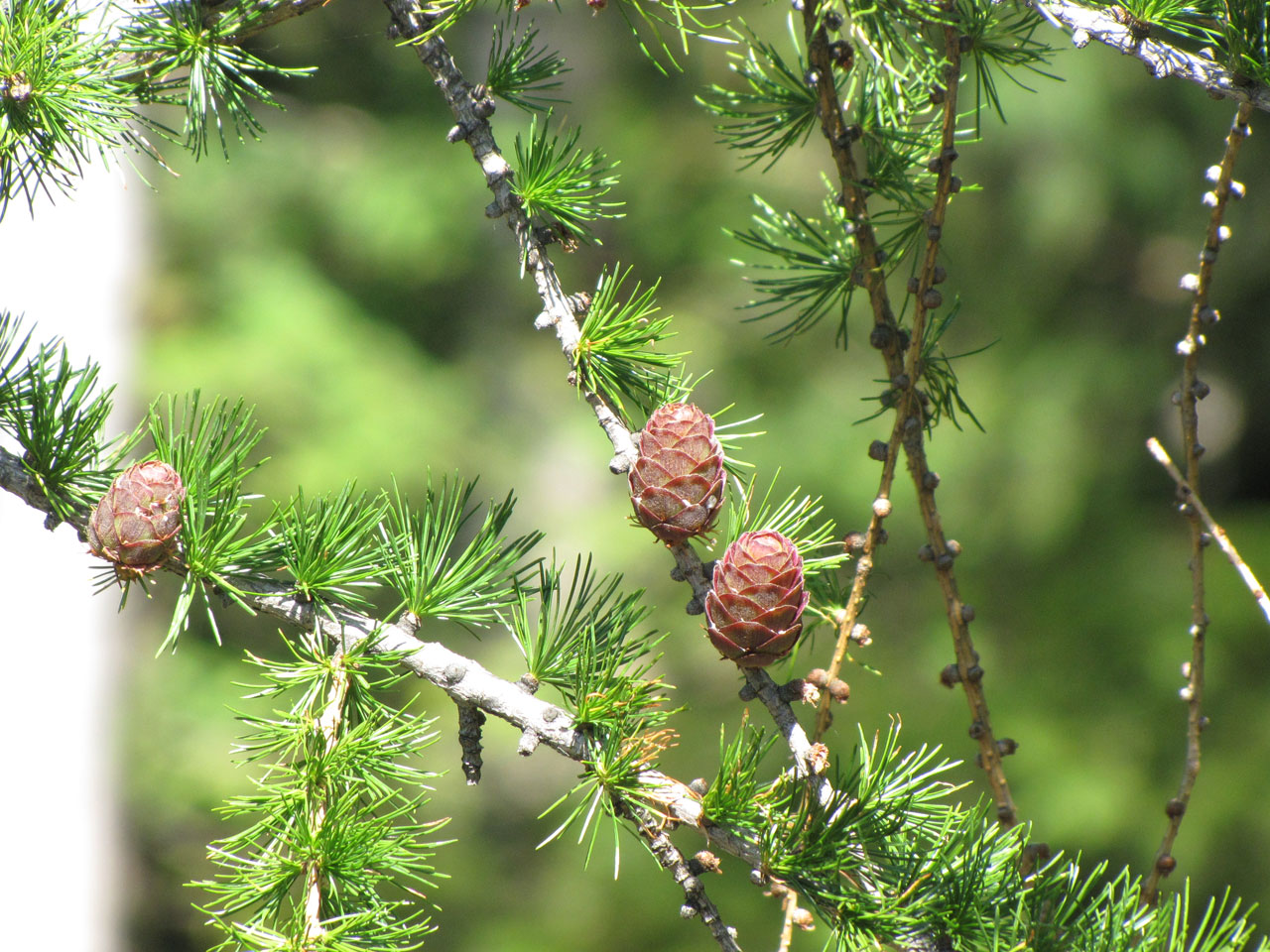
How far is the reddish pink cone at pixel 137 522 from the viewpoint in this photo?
59 cm

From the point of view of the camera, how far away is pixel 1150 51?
0.62 meters

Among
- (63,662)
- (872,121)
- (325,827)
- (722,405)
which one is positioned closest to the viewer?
(325,827)

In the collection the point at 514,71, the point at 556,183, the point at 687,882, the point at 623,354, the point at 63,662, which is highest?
the point at 63,662

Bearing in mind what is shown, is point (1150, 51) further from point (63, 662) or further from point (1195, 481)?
point (63, 662)

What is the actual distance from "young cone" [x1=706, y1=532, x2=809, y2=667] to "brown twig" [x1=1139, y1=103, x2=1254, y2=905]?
0.30m

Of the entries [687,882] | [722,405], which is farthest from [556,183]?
[722,405]

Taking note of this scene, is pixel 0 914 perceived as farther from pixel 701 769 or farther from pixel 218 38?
pixel 218 38

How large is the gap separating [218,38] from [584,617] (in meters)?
0.48

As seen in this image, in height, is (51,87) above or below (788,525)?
above

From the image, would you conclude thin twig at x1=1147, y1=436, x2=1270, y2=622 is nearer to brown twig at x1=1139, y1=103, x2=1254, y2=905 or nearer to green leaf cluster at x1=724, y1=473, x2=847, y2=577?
brown twig at x1=1139, y1=103, x2=1254, y2=905

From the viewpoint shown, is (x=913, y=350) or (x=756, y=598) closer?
(x=756, y=598)

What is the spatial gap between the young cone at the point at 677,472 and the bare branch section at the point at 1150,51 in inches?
12.9

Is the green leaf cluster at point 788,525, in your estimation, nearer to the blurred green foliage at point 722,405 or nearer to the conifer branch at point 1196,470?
the conifer branch at point 1196,470

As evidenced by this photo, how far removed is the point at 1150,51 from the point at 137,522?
26.3 inches
